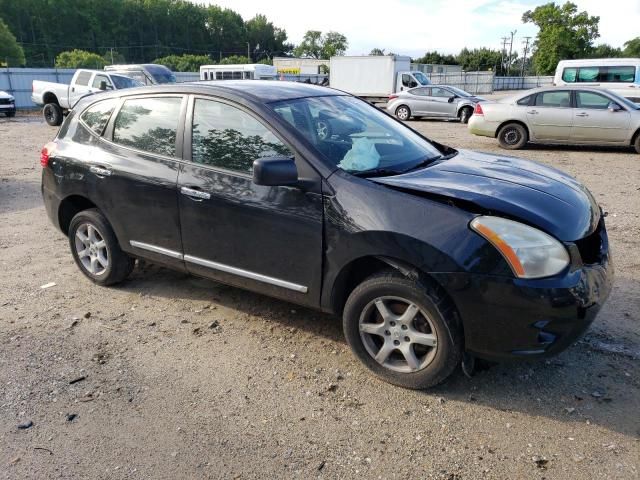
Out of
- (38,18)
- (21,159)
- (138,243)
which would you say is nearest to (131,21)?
(38,18)

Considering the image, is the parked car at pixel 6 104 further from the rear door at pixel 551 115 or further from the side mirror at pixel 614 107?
the side mirror at pixel 614 107

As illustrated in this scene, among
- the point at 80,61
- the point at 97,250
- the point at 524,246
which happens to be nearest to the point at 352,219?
the point at 524,246

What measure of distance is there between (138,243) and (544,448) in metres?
3.27

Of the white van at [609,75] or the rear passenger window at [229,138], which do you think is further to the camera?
the white van at [609,75]

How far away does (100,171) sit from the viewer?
4.41 meters

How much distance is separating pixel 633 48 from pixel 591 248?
336 feet

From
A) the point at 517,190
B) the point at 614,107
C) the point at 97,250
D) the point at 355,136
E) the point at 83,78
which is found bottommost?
the point at 97,250

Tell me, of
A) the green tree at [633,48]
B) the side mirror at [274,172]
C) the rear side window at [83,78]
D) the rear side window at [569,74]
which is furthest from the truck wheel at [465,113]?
the green tree at [633,48]

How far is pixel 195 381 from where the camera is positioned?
3.38 m

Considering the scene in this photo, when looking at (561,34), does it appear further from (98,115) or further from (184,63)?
(98,115)

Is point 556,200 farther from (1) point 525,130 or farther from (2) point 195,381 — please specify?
(1) point 525,130

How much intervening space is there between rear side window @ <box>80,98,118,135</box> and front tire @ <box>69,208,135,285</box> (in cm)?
73

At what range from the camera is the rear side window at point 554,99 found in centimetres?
1210

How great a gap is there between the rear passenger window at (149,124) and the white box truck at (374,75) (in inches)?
952
